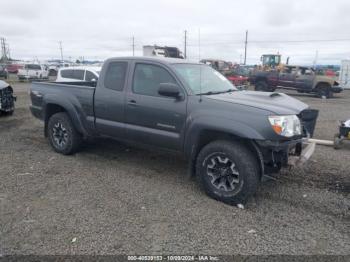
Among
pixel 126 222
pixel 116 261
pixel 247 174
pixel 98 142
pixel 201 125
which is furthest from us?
pixel 98 142

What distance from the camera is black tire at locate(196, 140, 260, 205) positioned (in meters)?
3.83

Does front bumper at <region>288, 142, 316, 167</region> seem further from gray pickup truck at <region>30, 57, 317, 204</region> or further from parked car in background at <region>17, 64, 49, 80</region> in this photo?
parked car in background at <region>17, 64, 49, 80</region>

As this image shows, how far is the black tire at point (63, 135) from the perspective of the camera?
228 inches

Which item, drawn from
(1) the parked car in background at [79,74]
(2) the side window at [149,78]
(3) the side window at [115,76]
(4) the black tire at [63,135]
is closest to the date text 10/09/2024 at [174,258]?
(2) the side window at [149,78]

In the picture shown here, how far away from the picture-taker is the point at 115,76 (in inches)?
203

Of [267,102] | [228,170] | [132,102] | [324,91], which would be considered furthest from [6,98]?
[324,91]

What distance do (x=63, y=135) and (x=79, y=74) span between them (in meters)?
7.57

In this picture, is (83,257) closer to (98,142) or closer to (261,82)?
(98,142)

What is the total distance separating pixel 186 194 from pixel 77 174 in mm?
1847

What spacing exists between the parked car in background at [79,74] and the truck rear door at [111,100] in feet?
24.4

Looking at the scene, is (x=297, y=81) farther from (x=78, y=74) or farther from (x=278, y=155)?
(x=278, y=155)

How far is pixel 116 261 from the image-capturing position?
285 cm

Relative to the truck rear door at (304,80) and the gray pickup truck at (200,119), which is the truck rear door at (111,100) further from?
the truck rear door at (304,80)

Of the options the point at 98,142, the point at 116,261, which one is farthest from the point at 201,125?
the point at 98,142
